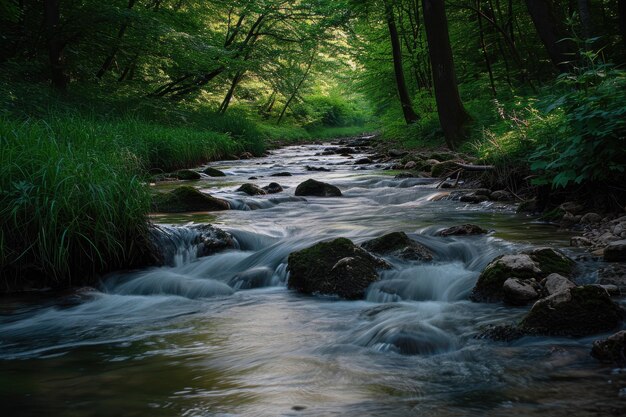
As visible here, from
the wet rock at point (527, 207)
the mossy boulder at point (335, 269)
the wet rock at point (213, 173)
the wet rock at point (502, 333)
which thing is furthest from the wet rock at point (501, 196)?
the wet rock at point (213, 173)

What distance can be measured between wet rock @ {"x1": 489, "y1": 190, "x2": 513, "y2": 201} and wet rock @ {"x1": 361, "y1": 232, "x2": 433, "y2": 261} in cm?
267

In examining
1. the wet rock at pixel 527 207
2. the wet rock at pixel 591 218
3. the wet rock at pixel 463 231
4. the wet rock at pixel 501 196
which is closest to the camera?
the wet rock at pixel 591 218

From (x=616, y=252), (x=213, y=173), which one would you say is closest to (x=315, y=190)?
(x=213, y=173)

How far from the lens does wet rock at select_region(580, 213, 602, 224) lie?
5.08 m

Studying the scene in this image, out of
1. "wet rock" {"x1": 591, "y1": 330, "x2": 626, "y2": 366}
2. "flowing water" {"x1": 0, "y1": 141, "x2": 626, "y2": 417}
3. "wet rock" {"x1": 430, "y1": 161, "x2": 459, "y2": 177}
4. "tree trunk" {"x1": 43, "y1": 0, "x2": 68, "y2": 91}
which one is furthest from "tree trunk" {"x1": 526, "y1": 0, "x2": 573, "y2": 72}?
"tree trunk" {"x1": 43, "y1": 0, "x2": 68, "y2": 91}

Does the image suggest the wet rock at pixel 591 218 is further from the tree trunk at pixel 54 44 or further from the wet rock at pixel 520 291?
the tree trunk at pixel 54 44

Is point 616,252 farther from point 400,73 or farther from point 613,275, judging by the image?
point 400,73

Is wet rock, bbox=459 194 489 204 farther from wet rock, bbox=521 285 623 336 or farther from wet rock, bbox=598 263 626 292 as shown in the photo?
wet rock, bbox=521 285 623 336

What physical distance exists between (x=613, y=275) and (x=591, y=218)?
1.67 meters

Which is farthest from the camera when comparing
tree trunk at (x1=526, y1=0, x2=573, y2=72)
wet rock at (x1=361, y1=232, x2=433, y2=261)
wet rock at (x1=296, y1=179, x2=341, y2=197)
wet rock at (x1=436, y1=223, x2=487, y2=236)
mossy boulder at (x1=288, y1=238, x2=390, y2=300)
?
wet rock at (x1=296, y1=179, x2=341, y2=197)

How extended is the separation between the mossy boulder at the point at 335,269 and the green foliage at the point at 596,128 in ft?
6.55

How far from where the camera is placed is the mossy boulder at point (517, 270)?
3.57 metres

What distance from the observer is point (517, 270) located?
3.59 m

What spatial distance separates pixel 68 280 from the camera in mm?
4328
